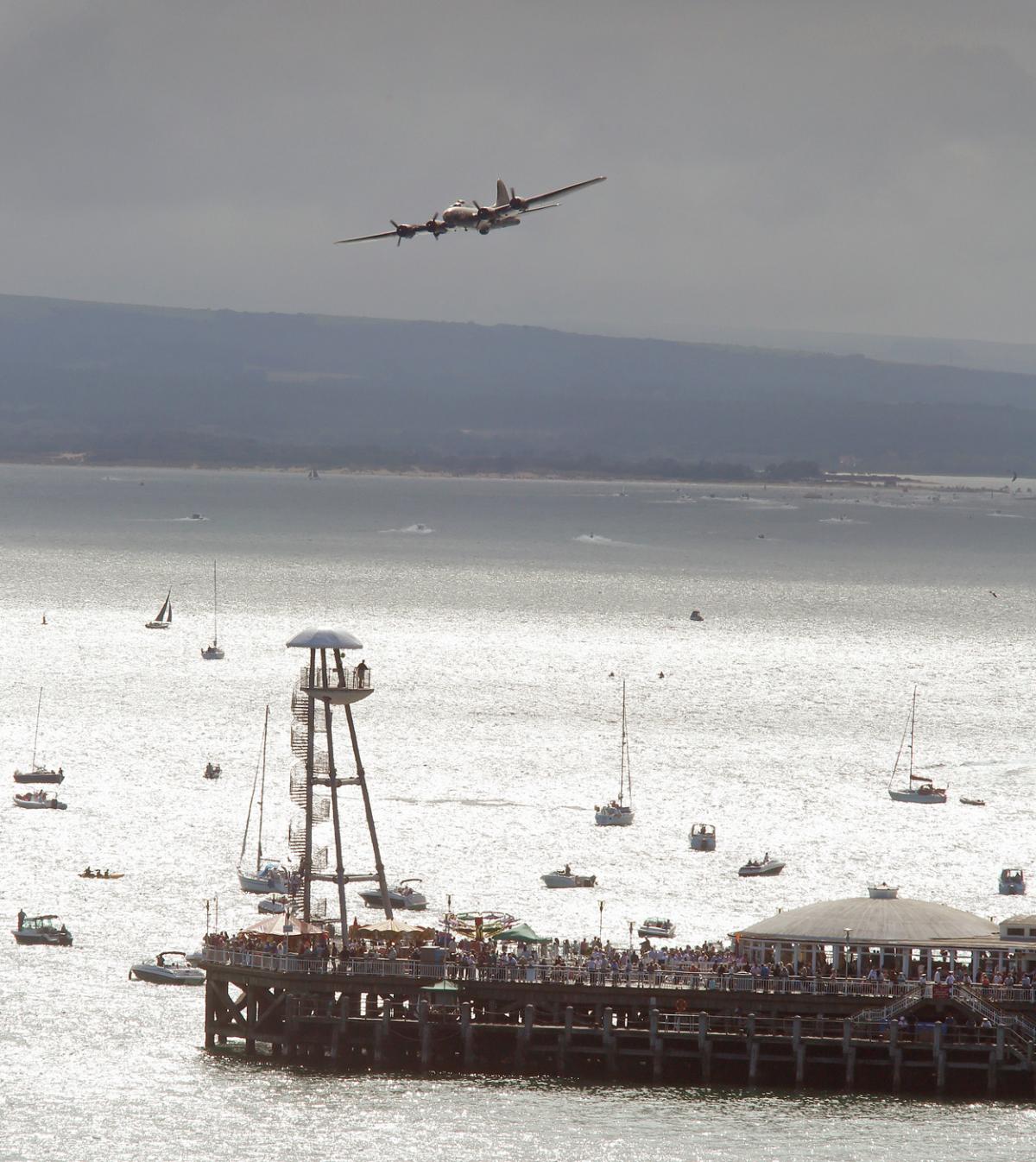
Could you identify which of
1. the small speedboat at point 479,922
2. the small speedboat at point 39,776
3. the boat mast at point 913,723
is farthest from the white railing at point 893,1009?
the small speedboat at point 39,776

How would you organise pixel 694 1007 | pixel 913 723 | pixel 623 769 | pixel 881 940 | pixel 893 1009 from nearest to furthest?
1. pixel 893 1009
2. pixel 694 1007
3. pixel 881 940
4. pixel 623 769
5. pixel 913 723

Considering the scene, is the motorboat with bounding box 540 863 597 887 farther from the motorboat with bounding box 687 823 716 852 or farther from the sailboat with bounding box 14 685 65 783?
the sailboat with bounding box 14 685 65 783

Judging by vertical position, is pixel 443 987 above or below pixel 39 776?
below

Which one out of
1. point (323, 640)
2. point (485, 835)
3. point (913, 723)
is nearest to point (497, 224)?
point (323, 640)

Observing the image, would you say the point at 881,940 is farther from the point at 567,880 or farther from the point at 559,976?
the point at 567,880

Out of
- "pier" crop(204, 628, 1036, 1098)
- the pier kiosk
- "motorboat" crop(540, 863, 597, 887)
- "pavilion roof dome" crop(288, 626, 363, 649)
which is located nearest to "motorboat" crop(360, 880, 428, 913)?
"motorboat" crop(540, 863, 597, 887)

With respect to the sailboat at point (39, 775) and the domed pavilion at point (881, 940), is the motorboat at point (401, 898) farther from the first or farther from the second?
the sailboat at point (39, 775)

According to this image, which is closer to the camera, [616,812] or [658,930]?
[658,930]
